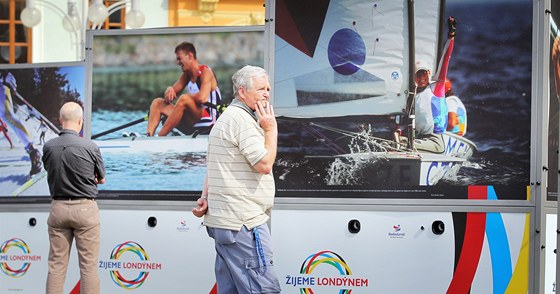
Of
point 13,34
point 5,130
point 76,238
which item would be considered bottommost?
point 76,238

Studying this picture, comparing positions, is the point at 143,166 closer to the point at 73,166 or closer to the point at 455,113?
the point at 73,166

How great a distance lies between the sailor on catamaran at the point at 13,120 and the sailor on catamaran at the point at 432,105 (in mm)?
3156

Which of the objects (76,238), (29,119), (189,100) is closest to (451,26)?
(189,100)

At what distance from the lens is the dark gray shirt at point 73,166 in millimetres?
7363

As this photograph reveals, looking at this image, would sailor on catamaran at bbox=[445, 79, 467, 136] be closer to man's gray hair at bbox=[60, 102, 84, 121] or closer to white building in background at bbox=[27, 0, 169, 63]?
man's gray hair at bbox=[60, 102, 84, 121]

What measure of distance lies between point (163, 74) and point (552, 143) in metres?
2.88

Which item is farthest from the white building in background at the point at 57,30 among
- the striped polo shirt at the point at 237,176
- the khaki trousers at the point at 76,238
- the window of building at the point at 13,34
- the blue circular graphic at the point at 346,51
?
the striped polo shirt at the point at 237,176

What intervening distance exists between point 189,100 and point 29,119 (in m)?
1.50

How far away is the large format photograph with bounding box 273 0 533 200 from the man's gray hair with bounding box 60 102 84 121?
145cm

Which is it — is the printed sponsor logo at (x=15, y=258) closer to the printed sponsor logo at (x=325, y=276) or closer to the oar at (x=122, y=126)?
the oar at (x=122, y=126)

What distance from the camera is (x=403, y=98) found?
696 centimetres

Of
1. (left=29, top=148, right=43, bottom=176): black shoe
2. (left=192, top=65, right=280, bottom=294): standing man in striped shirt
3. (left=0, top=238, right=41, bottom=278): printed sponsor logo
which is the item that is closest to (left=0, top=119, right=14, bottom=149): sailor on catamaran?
(left=29, top=148, right=43, bottom=176): black shoe

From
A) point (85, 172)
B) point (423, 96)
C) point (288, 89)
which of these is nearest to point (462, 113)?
point (423, 96)

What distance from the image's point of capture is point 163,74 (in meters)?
7.77
